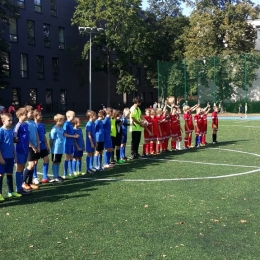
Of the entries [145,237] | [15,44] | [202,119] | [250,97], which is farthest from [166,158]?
[15,44]

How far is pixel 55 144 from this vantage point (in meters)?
9.78

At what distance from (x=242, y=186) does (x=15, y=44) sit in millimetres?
37748

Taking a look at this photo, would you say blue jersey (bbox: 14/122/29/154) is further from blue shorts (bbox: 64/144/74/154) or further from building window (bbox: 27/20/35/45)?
building window (bbox: 27/20/35/45)

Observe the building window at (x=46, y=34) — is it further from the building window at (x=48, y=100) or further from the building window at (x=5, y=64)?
the building window at (x=5, y=64)

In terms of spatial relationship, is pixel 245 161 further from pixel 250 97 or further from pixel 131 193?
pixel 250 97

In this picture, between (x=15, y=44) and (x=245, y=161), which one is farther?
(x=15, y=44)

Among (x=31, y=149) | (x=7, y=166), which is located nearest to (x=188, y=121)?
(x=31, y=149)

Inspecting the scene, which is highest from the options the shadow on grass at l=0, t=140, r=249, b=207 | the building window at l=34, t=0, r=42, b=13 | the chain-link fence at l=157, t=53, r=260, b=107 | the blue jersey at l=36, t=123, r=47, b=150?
the building window at l=34, t=0, r=42, b=13

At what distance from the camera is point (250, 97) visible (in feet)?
133

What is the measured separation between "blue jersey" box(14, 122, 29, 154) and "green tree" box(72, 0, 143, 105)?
39033 mm

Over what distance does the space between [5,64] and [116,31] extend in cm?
1359

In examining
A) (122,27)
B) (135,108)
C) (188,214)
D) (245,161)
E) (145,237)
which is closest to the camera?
(145,237)

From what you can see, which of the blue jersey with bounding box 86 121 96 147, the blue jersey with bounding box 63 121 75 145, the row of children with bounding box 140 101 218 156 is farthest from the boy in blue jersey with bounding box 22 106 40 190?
the row of children with bounding box 140 101 218 156

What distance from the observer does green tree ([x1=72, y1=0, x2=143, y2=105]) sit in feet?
151
